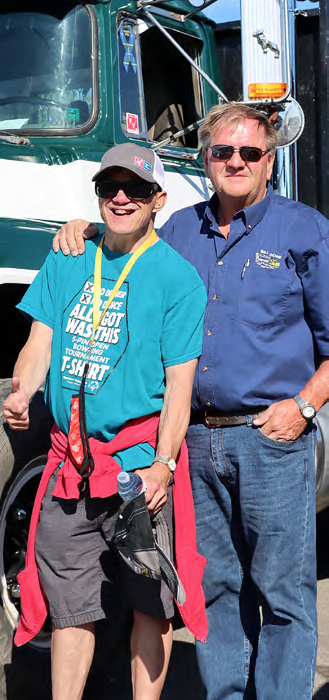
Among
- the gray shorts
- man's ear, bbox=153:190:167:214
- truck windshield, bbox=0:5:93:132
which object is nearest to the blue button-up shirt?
man's ear, bbox=153:190:167:214

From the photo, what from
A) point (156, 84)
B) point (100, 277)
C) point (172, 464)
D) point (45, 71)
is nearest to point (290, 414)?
point (172, 464)

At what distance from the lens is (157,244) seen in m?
2.95

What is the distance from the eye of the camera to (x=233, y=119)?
10.0 feet

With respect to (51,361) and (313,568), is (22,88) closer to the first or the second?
(51,361)

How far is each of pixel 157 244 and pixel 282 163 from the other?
1930 millimetres

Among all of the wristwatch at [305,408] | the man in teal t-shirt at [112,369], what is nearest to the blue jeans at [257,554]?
the wristwatch at [305,408]

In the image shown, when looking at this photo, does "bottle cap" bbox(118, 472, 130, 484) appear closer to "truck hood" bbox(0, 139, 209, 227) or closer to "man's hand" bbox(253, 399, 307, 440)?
"man's hand" bbox(253, 399, 307, 440)

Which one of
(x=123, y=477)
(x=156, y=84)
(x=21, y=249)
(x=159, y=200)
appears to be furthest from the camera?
(x=156, y=84)

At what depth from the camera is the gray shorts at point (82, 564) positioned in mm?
2885

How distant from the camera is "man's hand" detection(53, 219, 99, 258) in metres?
2.98

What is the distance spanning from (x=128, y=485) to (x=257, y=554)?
65 cm

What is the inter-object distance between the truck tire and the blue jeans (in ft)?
2.16

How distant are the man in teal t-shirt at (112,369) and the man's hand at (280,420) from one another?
28 cm

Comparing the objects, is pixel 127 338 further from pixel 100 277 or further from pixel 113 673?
pixel 113 673
